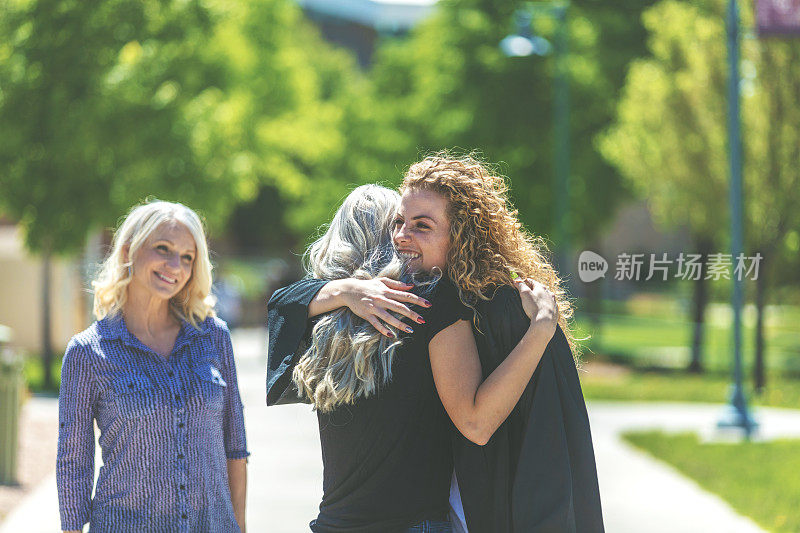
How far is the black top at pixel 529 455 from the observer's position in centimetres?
283

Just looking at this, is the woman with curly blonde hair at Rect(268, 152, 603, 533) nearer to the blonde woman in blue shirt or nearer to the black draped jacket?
the black draped jacket

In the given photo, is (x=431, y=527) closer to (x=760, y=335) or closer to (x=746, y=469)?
(x=746, y=469)

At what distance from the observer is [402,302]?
2.84 meters

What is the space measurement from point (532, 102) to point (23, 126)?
13530mm

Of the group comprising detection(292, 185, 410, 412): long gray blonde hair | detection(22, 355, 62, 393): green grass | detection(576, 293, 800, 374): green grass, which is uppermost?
detection(576, 293, 800, 374): green grass

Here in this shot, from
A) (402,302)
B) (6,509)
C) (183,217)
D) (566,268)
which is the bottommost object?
(6,509)

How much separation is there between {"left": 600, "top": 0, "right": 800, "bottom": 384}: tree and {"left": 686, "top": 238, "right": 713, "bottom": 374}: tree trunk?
7.36 ft

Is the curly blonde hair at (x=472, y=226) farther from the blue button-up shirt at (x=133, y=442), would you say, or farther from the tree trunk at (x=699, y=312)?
the tree trunk at (x=699, y=312)

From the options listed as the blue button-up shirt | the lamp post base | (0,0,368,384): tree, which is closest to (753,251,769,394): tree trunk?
the lamp post base

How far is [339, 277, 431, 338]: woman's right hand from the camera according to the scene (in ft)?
9.20

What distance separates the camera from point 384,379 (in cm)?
285

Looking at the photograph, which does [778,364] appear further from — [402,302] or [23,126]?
[402,302]

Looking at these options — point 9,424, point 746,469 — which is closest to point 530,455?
point 9,424

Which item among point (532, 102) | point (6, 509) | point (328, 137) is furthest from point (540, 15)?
point (6, 509)
